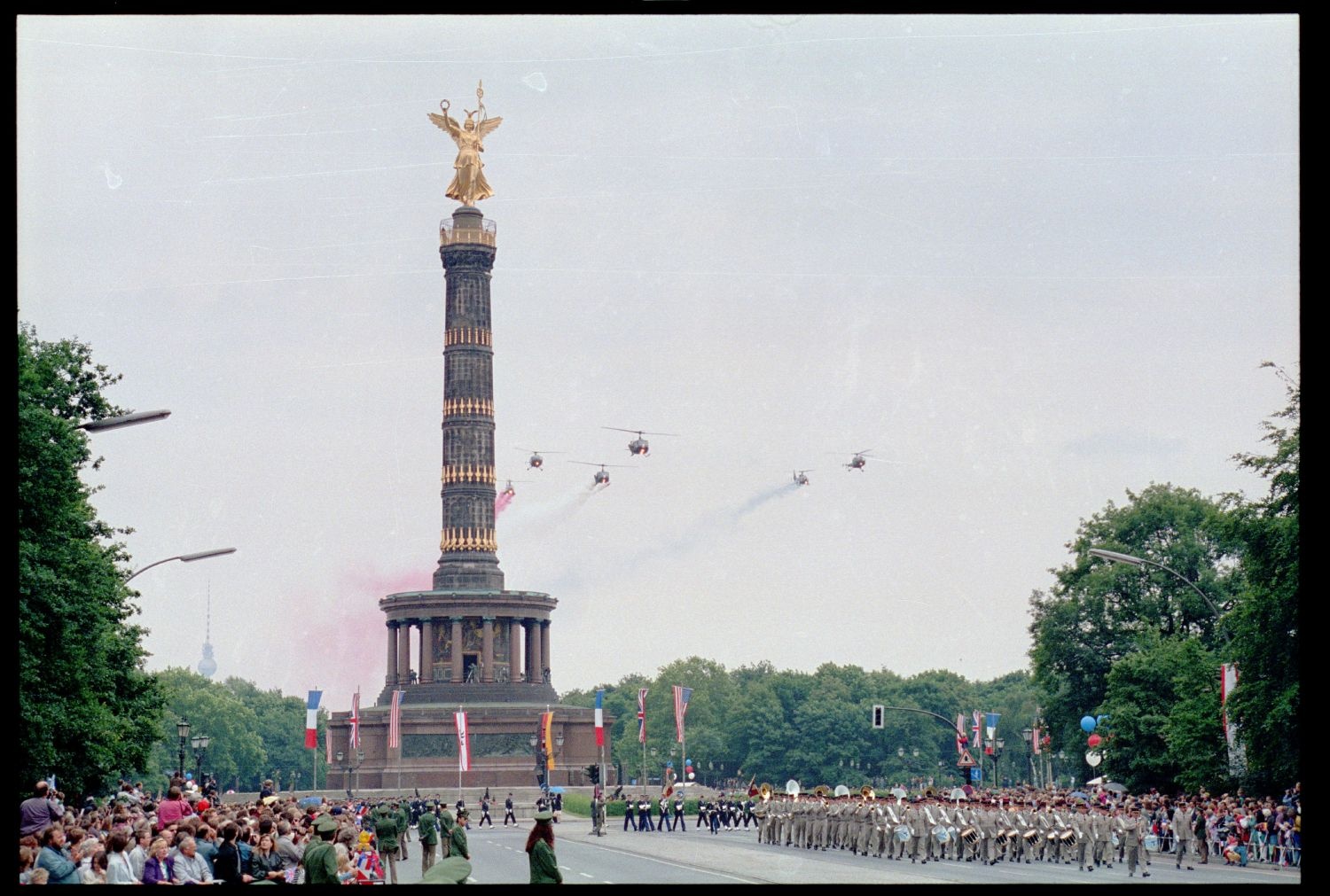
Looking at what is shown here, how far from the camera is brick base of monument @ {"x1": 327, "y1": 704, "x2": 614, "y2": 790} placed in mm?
116750

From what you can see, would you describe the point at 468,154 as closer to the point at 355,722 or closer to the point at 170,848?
the point at 355,722

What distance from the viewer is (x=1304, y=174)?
16656 mm

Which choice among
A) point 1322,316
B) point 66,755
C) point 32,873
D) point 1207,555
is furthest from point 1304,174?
point 1207,555

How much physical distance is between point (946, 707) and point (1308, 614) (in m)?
161

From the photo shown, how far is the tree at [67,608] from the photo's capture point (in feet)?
136

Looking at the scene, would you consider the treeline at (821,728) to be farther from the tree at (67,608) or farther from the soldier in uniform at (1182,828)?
the soldier in uniform at (1182,828)

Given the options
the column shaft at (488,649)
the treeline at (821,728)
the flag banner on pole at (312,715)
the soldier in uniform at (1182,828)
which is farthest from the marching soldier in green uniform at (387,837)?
the treeline at (821,728)

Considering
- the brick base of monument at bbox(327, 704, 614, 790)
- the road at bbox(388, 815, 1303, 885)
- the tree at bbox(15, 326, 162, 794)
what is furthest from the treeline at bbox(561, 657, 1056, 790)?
the tree at bbox(15, 326, 162, 794)

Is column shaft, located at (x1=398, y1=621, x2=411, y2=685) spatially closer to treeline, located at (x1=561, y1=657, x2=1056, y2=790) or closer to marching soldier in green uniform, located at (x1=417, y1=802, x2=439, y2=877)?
treeline, located at (x1=561, y1=657, x2=1056, y2=790)

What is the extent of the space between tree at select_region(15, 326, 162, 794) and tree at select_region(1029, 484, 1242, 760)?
44.3 meters

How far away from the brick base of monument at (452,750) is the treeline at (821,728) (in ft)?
106

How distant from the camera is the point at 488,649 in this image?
126m

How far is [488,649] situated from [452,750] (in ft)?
30.6
